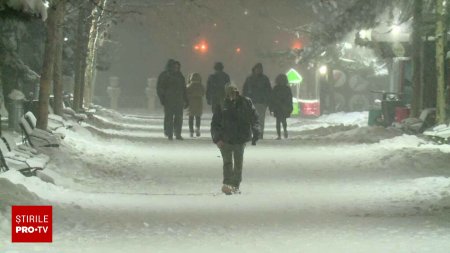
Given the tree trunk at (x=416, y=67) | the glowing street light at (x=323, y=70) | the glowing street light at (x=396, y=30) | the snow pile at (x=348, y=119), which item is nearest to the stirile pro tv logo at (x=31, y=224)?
the tree trunk at (x=416, y=67)

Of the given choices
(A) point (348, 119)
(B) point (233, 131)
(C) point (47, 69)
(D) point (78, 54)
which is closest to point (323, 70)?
(A) point (348, 119)

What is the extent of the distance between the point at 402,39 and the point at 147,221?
21.1 metres

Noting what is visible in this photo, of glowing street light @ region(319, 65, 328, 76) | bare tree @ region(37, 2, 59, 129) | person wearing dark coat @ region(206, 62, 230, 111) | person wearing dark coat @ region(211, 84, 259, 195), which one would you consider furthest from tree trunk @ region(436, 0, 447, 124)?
glowing street light @ region(319, 65, 328, 76)

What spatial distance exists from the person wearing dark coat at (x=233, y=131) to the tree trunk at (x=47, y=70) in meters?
5.70

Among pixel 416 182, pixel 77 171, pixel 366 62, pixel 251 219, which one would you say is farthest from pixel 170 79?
pixel 366 62

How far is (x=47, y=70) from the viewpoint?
17.4 metres

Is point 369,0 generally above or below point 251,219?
above

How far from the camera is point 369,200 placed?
12.2 meters

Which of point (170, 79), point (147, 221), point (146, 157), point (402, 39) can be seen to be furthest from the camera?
point (402, 39)

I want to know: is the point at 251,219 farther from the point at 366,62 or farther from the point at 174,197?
the point at 366,62

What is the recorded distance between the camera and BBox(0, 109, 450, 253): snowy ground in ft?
29.5

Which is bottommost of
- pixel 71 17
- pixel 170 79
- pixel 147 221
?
pixel 147 221

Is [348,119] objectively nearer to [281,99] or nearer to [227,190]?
[281,99]

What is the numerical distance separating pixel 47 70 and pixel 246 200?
271 inches
